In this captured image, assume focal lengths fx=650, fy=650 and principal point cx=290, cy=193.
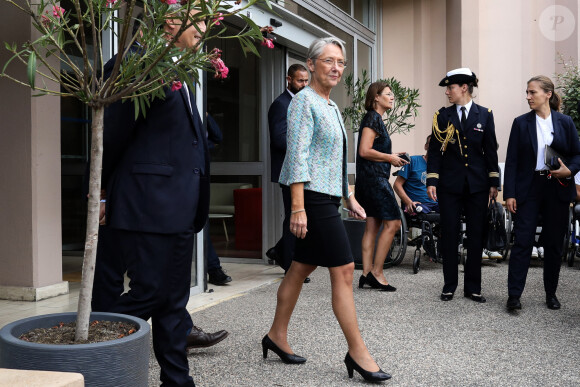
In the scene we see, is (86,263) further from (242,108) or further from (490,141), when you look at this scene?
(242,108)

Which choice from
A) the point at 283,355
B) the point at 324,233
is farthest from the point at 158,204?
the point at 283,355

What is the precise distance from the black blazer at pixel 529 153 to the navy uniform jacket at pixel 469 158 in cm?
16

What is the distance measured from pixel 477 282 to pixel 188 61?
3.82 meters

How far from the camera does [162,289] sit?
2.50m

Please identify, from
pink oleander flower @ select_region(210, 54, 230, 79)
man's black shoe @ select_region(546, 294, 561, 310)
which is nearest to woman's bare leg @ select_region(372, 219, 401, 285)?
man's black shoe @ select_region(546, 294, 561, 310)

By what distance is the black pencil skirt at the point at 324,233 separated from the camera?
3088 mm

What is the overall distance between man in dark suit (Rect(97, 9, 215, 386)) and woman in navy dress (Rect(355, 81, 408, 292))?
320 centimetres

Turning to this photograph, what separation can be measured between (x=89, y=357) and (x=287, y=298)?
1.58 m

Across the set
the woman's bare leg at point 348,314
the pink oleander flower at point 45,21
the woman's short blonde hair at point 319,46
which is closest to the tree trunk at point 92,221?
the pink oleander flower at point 45,21

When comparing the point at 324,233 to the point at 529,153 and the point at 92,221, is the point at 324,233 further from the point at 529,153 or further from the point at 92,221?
the point at 529,153

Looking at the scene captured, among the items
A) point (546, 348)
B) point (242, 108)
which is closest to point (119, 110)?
point (546, 348)

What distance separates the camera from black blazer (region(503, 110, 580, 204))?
4.85 metres

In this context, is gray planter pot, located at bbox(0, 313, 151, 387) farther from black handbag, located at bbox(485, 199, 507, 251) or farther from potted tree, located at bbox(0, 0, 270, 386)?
black handbag, located at bbox(485, 199, 507, 251)

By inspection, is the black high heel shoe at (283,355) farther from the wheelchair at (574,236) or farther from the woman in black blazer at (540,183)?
the wheelchair at (574,236)
